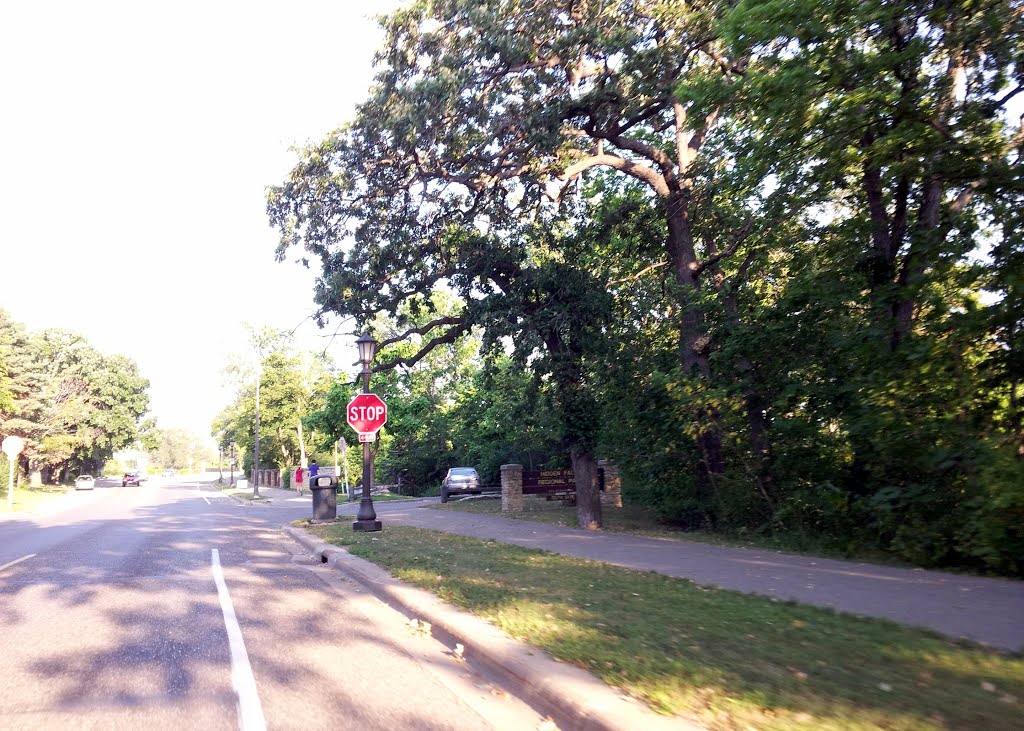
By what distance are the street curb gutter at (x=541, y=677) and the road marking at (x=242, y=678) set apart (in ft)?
6.00

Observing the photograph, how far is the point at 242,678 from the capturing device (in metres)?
5.92

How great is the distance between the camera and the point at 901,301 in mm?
11859

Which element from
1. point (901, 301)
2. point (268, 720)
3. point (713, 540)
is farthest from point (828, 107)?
point (268, 720)

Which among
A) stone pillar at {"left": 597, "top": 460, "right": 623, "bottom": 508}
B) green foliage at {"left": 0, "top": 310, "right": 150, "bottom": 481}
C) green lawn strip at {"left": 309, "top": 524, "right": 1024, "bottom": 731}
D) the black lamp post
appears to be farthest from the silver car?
green foliage at {"left": 0, "top": 310, "right": 150, "bottom": 481}

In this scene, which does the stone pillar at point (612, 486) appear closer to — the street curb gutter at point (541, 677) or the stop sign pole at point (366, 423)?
the stop sign pole at point (366, 423)

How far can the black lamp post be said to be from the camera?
17016 mm

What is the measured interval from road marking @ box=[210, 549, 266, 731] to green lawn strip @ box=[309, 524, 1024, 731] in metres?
2.24

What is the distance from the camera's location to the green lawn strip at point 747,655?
4.46m

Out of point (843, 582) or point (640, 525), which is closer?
point (843, 582)

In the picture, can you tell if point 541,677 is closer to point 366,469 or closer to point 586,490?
point 586,490

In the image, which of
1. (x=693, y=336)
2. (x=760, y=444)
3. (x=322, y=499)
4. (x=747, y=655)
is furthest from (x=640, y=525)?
(x=747, y=655)

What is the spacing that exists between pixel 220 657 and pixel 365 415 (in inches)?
422

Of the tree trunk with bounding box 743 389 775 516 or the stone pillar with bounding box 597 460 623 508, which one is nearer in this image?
the tree trunk with bounding box 743 389 775 516

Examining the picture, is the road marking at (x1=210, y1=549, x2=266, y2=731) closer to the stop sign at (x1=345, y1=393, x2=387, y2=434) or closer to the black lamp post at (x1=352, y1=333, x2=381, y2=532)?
the black lamp post at (x1=352, y1=333, x2=381, y2=532)
